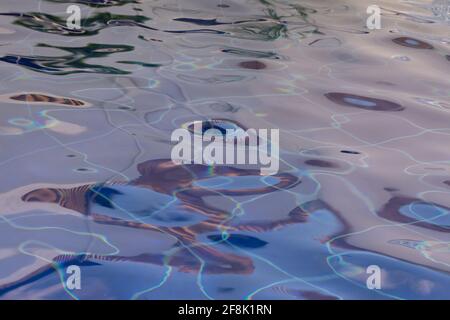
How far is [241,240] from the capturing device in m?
2.02

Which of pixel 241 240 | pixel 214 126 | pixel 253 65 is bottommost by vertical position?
pixel 241 240

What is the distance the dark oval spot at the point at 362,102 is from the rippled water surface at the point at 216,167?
0.04 feet

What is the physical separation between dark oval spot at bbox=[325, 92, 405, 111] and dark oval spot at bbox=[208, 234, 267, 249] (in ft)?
3.94

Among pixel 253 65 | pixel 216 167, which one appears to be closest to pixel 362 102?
pixel 253 65

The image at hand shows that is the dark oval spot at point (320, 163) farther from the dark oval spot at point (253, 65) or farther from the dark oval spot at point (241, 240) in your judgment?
the dark oval spot at point (253, 65)

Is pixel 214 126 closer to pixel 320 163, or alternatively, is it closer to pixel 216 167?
pixel 216 167

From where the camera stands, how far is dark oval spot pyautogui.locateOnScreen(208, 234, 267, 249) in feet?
6.56

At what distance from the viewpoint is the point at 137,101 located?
289 centimetres

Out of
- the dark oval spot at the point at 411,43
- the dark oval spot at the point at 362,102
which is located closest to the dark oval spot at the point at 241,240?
the dark oval spot at the point at 362,102

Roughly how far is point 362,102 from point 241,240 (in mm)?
1299

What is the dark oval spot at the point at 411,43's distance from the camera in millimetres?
3898

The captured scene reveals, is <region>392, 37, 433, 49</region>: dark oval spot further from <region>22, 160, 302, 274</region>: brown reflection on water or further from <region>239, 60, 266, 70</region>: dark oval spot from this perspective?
<region>22, 160, 302, 274</region>: brown reflection on water
